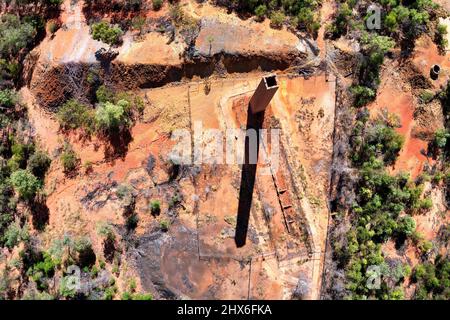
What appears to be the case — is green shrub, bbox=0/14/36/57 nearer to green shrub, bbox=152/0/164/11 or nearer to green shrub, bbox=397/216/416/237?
green shrub, bbox=152/0/164/11

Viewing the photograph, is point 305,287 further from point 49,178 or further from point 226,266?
point 49,178

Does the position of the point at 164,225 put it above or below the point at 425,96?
below

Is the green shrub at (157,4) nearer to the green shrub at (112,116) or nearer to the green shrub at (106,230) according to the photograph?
the green shrub at (112,116)

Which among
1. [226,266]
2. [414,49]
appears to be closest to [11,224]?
[226,266]

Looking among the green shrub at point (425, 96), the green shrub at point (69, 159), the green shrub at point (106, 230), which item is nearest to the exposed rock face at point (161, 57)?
the green shrub at point (69, 159)

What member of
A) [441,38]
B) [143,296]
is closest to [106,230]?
[143,296]

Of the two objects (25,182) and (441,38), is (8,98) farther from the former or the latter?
(441,38)

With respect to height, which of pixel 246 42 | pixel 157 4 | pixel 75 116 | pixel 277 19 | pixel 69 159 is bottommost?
pixel 69 159
